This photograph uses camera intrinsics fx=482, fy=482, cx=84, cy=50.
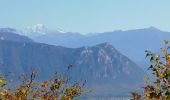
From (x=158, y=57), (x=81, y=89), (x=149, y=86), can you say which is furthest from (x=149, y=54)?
(x=81, y=89)

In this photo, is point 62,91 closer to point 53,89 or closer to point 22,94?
point 53,89

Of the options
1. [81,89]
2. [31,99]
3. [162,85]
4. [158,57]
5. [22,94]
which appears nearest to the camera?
[162,85]

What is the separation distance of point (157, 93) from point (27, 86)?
5.69 m

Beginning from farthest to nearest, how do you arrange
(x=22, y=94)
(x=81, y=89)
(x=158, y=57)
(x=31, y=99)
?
(x=81, y=89) → (x=31, y=99) → (x=22, y=94) → (x=158, y=57)

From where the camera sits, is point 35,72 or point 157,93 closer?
point 157,93

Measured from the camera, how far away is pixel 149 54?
7895mm

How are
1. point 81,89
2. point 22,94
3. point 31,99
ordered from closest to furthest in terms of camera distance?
point 22,94, point 31,99, point 81,89

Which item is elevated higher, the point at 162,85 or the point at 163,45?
the point at 163,45

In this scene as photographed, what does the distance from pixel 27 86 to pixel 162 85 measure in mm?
5819

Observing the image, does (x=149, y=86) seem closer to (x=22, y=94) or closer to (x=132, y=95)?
(x=132, y=95)

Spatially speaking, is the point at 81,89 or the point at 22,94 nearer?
the point at 22,94

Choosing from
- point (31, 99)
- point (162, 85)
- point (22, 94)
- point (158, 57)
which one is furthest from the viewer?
point (31, 99)

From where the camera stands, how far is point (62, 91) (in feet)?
41.9

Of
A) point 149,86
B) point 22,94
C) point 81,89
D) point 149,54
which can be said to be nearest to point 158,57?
point 149,54
